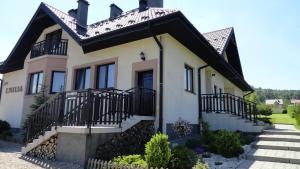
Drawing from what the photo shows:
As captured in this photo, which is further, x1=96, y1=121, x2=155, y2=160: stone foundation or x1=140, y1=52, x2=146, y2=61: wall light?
x1=140, y1=52, x2=146, y2=61: wall light

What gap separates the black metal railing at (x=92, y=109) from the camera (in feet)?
23.8

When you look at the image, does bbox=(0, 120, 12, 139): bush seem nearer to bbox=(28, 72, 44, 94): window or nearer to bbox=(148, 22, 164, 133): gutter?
bbox=(28, 72, 44, 94): window

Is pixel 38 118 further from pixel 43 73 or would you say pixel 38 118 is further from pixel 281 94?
pixel 281 94

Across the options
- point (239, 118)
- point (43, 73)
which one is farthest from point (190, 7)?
point (43, 73)

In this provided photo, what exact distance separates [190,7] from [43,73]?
8.84 meters

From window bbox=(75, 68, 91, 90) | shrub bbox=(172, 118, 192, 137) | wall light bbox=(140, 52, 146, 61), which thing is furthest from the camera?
window bbox=(75, 68, 91, 90)

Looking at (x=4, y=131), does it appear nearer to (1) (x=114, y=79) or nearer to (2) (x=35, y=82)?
(2) (x=35, y=82)

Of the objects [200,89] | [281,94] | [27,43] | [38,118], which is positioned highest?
[281,94]

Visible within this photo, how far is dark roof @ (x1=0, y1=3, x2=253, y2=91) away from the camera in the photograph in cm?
891

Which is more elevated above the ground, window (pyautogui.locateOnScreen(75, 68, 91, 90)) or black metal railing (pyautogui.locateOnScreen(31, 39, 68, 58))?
black metal railing (pyautogui.locateOnScreen(31, 39, 68, 58))

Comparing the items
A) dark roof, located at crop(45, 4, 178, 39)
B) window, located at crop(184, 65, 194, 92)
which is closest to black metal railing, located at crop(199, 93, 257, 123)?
window, located at crop(184, 65, 194, 92)

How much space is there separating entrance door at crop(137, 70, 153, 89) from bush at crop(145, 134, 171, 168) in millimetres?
4343

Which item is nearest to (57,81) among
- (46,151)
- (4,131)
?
(4,131)

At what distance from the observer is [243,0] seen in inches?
400
